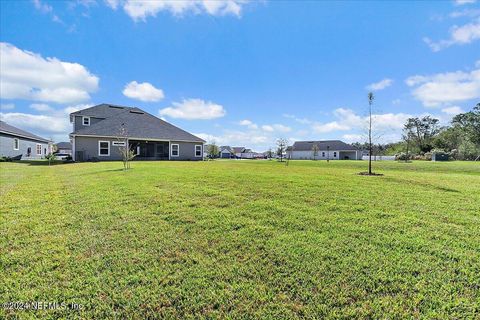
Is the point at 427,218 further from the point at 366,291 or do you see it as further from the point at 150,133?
the point at 150,133

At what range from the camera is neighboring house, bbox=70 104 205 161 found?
25094 millimetres

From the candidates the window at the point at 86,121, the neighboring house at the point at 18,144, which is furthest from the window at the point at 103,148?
the neighboring house at the point at 18,144

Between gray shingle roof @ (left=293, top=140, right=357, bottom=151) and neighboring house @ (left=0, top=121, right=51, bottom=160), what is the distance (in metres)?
57.9

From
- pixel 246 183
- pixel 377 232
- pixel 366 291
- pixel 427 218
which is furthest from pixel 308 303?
pixel 246 183

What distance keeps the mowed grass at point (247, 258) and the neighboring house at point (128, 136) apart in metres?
21.5

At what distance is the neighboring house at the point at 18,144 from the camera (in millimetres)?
25047

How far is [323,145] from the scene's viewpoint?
228 feet

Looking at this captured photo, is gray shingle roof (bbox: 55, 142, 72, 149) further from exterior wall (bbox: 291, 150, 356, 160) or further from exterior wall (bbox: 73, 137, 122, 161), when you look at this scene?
exterior wall (bbox: 291, 150, 356, 160)

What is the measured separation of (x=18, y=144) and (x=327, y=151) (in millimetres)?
62521

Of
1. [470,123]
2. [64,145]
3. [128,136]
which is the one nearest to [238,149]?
[64,145]

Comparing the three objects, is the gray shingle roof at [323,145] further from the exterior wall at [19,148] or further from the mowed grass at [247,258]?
the mowed grass at [247,258]

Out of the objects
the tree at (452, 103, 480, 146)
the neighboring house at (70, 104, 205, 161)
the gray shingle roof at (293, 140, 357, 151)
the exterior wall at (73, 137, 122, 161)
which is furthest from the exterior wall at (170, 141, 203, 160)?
the tree at (452, 103, 480, 146)

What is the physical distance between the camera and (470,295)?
2.58 meters

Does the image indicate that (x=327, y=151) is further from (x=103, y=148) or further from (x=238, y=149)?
(x=103, y=148)
